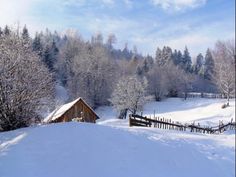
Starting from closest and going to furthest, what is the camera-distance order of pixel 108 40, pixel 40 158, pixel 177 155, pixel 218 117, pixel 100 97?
pixel 40 158
pixel 177 155
pixel 218 117
pixel 100 97
pixel 108 40

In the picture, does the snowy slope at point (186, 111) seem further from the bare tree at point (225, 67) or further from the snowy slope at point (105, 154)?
the snowy slope at point (105, 154)

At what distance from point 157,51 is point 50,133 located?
244 ft

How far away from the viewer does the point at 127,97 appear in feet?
152

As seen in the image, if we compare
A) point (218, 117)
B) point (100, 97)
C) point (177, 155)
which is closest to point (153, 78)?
point (100, 97)

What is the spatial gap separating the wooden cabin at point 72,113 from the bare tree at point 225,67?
30.4 meters

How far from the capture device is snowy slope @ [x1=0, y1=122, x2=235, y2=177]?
9.78 meters

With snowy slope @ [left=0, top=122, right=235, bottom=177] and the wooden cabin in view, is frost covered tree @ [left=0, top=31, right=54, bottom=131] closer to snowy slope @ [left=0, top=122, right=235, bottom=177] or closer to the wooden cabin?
snowy slope @ [left=0, top=122, right=235, bottom=177]

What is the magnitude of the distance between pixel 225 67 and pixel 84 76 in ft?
69.3

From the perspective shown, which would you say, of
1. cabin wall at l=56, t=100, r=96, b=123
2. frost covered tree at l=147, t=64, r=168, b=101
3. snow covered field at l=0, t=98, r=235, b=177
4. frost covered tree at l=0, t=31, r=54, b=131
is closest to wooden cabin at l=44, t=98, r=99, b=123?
cabin wall at l=56, t=100, r=96, b=123

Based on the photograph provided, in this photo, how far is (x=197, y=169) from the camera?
11.4 metres

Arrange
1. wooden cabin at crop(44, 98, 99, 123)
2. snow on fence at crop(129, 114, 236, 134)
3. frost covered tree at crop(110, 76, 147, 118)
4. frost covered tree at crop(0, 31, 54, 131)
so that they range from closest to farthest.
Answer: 1. frost covered tree at crop(0, 31, 54, 131)
2. snow on fence at crop(129, 114, 236, 134)
3. wooden cabin at crop(44, 98, 99, 123)
4. frost covered tree at crop(110, 76, 147, 118)

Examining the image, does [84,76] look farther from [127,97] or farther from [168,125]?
[168,125]

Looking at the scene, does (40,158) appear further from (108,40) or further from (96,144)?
(108,40)

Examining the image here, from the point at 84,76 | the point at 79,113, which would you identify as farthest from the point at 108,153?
the point at 84,76
